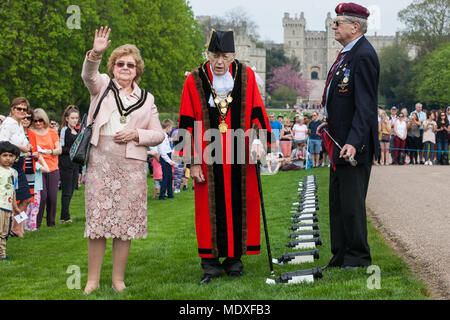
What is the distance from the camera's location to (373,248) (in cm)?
770

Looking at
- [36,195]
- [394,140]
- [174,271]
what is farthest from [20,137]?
[394,140]

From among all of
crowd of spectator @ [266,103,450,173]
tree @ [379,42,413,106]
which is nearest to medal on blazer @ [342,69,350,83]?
crowd of spectator @ [266,103,450,173]

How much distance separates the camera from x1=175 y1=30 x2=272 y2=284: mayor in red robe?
6.38 meters

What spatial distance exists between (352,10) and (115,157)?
273cm

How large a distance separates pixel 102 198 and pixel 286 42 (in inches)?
6120

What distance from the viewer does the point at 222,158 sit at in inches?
254

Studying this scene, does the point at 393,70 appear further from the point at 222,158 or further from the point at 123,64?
the point at 123,64

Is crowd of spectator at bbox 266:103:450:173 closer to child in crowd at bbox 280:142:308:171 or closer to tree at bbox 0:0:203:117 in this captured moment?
child in crowd at bbox 280:142:308:171

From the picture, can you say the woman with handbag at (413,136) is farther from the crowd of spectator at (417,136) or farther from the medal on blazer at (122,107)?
the medal on blazer at (122,107)

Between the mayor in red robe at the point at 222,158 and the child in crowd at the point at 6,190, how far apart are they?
313cm

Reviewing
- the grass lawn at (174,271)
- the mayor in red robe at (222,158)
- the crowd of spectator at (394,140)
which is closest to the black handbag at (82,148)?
the mayor in red robe at (222,158)

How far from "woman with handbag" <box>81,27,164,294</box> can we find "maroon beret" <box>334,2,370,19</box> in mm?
2075
